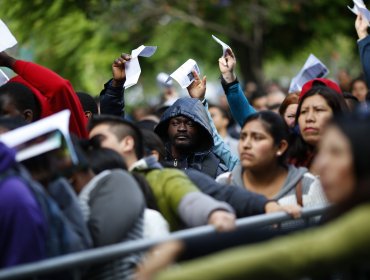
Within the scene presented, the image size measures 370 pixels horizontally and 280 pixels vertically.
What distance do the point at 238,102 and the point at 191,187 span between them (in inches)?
103

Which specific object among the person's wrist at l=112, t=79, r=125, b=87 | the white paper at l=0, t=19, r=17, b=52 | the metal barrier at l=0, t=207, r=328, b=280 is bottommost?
the person's wrist at l=112, t=79, r=125, b=87

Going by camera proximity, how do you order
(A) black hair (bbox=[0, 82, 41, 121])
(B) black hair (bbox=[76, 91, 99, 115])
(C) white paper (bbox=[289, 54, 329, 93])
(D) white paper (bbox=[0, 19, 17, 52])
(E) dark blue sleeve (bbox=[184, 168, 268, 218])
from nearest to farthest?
(E) dark blue sleeve (bbox=[184, 168, 268, 218]) → (A) black hair (bbox=[0, 82, 41, 121]) → (D) white paper (bbox=[0, 19, 17, 52]) → (B) black hair (bbox=[76, 91, 99, 115]) → (C) white paper (bbox=[289, 54, 329, 93])

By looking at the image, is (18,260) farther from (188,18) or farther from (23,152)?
(188,18)

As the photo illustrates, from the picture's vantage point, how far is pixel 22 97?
22.9 ft

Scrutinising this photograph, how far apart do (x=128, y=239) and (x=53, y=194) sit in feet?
1.50

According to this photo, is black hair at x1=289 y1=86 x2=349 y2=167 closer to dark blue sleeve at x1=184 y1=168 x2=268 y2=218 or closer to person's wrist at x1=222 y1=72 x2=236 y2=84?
person's wrist at x1=222 y1=72 x2=236 y2=84

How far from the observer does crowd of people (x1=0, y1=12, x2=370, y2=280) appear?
142 inches

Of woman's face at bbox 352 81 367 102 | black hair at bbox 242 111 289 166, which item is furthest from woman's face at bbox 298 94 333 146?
woman's face at bbox 352 81 367 102

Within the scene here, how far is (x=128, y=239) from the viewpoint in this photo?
514cm

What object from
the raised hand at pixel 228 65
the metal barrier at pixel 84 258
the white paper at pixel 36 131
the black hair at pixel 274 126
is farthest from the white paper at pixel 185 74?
the metal barrier at pixel 84 258

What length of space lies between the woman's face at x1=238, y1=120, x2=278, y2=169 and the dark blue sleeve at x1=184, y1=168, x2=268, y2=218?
0.43 m

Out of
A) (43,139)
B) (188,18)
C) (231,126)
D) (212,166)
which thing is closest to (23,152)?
(43,139)

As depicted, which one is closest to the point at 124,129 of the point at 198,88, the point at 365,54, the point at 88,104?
the point at 365,54

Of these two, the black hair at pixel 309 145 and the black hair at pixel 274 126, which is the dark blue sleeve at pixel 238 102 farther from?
the black hair at pixel 274 126
